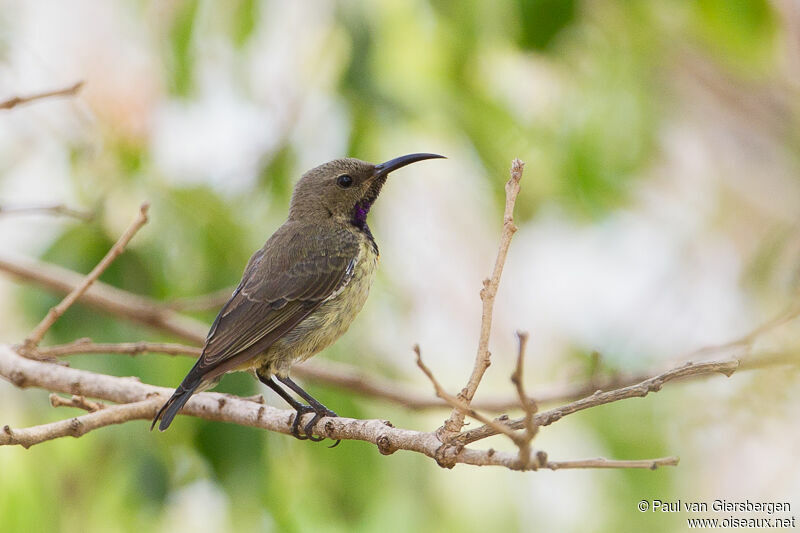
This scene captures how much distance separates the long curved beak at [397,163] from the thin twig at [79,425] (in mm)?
1640

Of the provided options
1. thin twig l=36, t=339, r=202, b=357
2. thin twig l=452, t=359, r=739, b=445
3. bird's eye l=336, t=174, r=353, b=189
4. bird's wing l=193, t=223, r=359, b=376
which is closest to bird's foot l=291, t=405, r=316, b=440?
bird's wing l=193, t=223, r=359, b=376

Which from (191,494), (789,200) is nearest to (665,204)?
(789,200)

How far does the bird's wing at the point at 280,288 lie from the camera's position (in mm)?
3707

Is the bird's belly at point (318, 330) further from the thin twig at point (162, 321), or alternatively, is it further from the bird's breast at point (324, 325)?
the thin twig at point (162, 321)

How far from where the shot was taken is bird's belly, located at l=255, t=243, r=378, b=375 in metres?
3.87

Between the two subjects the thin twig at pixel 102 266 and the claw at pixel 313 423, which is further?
the claw at pixel 313 423

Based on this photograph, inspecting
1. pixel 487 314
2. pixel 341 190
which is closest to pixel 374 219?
pixel 341 190

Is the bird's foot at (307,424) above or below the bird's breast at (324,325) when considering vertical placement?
below

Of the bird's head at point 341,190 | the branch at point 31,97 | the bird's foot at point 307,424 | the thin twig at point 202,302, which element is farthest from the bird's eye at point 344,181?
the branch at point 31,97

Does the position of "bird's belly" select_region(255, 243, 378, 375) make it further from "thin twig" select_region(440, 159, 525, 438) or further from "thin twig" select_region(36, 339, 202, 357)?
"thin twig" select_region(440, 159, 525, 438)

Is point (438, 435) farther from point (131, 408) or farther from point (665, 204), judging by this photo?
point (665, 204)

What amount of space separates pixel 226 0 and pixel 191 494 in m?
2.44

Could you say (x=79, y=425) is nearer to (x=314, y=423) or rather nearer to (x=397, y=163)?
(x=314, y=423)

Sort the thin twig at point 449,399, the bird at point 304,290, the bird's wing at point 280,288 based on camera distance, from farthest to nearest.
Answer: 1. the bird's wing at point 280,288
2. the bird at point 304,290
3. the thin twig at point 449,399
